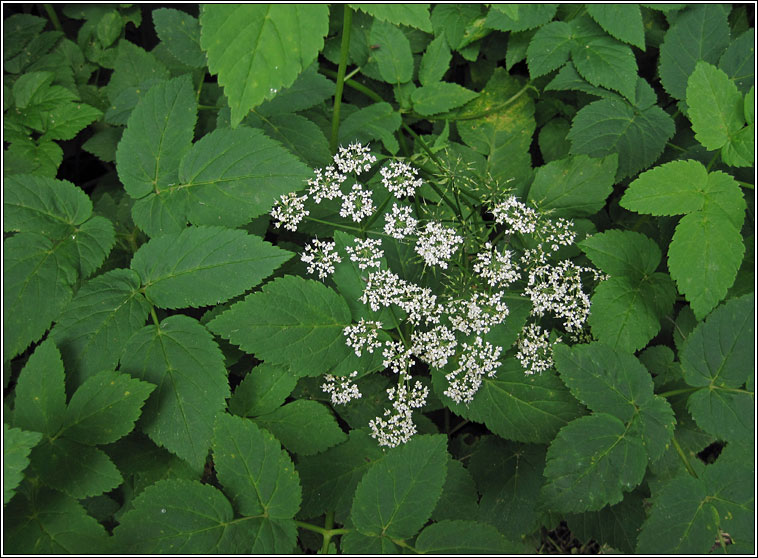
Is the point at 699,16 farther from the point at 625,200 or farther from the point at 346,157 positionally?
the point at 346,157

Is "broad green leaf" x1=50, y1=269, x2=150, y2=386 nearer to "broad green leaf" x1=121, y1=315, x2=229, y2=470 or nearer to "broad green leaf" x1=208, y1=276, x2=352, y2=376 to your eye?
"broad green leaf" x1=121, y1=315, x2=229, y2=470

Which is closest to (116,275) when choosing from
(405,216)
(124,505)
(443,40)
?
(124,505)

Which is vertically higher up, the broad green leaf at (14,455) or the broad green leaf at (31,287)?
the broad green leaf at (31,287)

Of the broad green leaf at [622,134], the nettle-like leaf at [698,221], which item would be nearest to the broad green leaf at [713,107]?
the nettle-like leaf at [698,221]

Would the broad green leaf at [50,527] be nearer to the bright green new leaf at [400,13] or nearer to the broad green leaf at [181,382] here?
the broad green leaf at [181,382]

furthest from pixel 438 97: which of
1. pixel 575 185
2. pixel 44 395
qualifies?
pixel 44 395

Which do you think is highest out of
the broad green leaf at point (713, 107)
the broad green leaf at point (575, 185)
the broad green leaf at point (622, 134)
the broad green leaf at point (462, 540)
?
the broad green leaf at point (713, 107)
